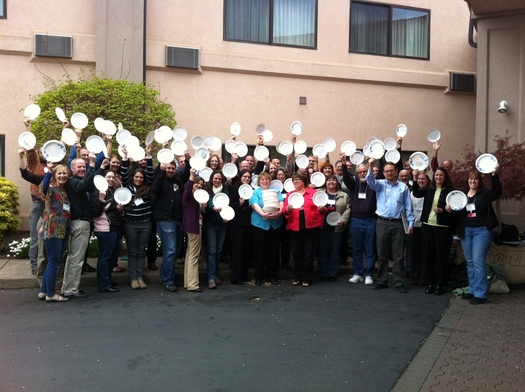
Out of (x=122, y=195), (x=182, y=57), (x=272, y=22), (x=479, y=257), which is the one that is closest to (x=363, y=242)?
(x=479, y=257)

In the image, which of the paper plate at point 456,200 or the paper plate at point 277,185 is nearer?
the paper plate at point 456,200

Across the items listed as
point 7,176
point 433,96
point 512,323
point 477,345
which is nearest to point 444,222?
point 512,323

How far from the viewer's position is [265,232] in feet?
29.1

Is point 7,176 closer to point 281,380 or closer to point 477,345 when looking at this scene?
point 281,380

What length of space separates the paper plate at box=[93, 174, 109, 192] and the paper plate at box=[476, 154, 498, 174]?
535 centimetres

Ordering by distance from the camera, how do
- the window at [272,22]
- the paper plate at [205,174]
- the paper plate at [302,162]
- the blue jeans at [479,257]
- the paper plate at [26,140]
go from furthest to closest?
the window at [272,22], the paper plate at [302,162], the paper plate at [205,174], the blue jeans at [479,257], the paper plate at [26,140]

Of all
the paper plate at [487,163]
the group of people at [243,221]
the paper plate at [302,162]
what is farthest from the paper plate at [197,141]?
the paper plate at [487,163]

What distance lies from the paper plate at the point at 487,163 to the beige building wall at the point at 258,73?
21.5 feet

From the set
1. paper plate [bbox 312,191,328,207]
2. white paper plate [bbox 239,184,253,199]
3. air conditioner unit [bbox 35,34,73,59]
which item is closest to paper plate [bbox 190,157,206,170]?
white paper plate [bbox 239,184,253,199]

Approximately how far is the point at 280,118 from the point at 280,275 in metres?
5.34

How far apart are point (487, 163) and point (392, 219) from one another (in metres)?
1.73

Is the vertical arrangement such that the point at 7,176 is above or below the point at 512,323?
above

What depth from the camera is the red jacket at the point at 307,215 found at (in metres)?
8.95

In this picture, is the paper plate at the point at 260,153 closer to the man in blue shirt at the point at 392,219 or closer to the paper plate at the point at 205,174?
the paper plate at the point at 205,174
